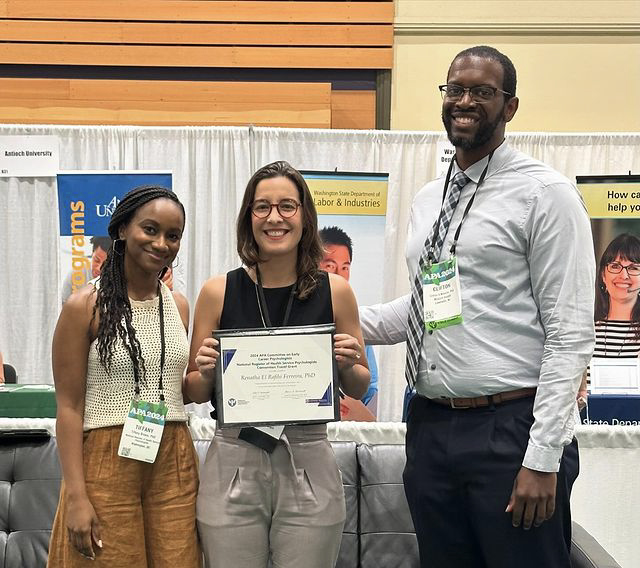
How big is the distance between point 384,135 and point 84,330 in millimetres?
3647

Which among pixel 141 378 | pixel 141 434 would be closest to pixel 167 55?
pixel 141 378

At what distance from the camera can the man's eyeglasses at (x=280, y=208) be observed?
6.76 feet

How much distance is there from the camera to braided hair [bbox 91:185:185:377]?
6.47ft

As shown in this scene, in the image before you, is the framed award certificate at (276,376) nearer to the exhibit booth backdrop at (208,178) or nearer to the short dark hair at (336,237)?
the short dark hair at (336,237)

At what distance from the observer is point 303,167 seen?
5.28 meters

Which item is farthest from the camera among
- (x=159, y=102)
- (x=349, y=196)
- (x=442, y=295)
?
(x=159, y=102)

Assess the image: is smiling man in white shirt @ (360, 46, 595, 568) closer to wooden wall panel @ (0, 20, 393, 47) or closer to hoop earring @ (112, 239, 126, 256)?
hoop earring @ (112, 239, 126, 256)

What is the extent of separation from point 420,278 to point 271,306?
41 centimetres

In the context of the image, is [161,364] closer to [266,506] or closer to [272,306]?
[272,306]

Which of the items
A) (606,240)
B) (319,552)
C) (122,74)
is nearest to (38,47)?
(122,74)

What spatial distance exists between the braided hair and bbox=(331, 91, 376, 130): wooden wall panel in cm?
422

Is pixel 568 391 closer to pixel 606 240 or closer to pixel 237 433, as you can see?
pixel 237 433

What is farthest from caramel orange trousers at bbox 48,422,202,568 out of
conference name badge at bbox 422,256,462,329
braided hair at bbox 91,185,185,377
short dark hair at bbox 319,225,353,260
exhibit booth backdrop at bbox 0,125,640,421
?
exhibit booth backdrop at bbox 0,125,640,421

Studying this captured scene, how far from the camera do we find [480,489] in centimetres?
197
